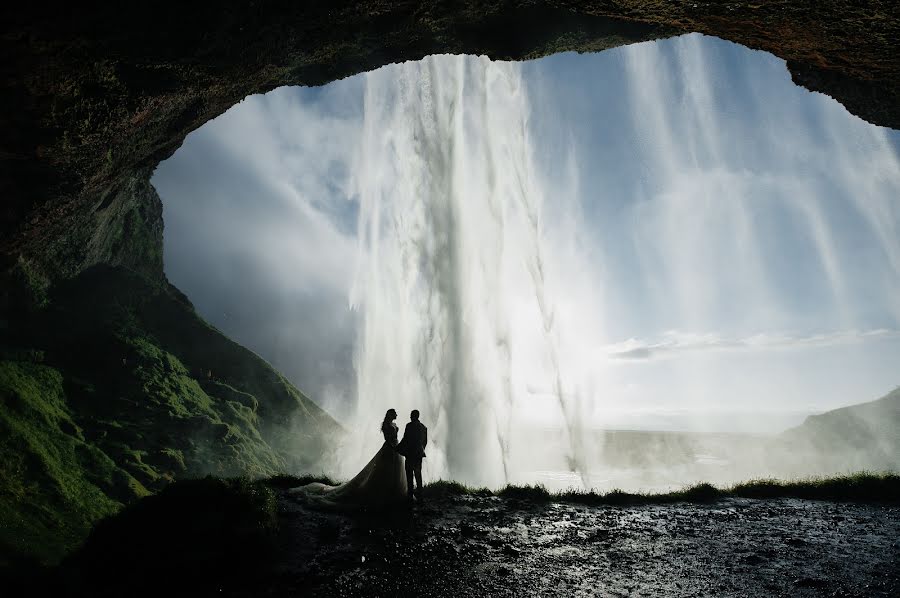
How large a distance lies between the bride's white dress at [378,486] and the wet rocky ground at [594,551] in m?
0.55

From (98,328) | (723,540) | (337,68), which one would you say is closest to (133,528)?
(723,540)

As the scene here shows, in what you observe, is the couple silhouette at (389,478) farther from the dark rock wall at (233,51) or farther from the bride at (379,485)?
the dark rock wall at (233,51)

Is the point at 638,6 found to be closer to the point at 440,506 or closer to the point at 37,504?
the point at 440,506

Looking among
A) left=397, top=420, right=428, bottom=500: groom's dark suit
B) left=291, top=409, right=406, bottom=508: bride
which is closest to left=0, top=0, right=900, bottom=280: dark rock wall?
left=291, top=409, right=406, bottom=508: bride

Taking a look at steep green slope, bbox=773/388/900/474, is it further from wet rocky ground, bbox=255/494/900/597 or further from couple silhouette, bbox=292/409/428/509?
couple silhouette, bbox=292/409/428/509

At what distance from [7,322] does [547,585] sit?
128 feet

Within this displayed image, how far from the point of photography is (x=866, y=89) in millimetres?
12766

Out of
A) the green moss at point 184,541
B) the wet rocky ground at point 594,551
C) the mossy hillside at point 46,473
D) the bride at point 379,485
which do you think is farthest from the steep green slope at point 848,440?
the mossy hillside at point 46,473

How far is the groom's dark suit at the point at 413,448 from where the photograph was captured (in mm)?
10914

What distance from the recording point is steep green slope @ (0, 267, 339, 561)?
1962cm

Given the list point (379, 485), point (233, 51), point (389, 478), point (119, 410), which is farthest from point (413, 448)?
point (119, 410)

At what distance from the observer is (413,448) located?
1089cm

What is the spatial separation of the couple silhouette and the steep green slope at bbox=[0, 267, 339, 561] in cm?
1203

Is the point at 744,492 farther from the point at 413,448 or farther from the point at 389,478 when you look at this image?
the point at 389,478
